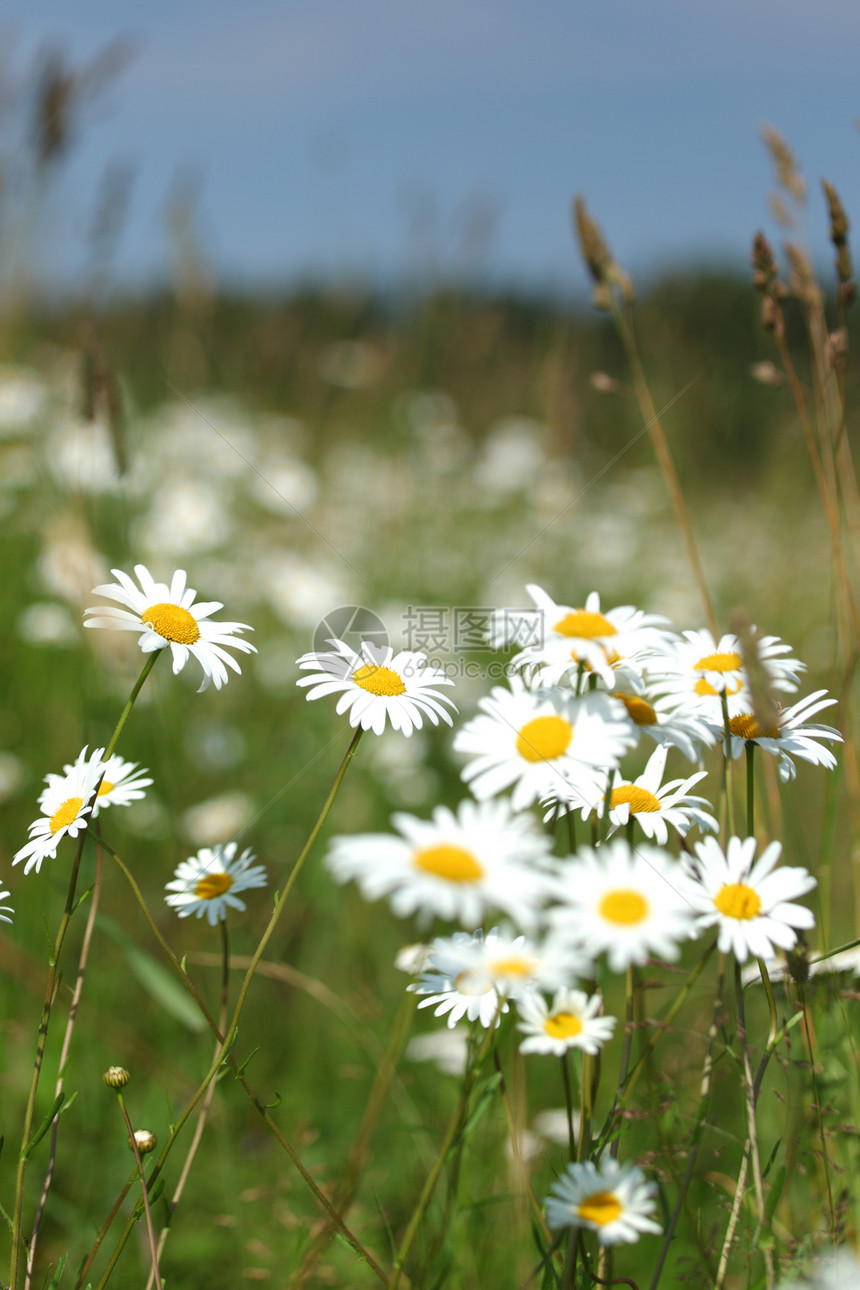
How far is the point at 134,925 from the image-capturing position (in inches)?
87.4

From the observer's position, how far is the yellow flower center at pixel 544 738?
702 mm

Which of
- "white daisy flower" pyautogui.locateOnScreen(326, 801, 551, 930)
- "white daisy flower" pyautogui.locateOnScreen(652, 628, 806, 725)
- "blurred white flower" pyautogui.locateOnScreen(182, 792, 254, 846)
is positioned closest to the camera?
"white daisy flower" pyautogui.locateOnScreen(326, 801, 551, 930)

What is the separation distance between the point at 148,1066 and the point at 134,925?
55cm

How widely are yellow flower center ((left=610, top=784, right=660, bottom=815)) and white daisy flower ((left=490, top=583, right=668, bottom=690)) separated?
114mm

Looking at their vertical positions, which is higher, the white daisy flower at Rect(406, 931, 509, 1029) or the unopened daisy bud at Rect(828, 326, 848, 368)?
the unopened daisy bud at Rect(828, 326, 848, 368)

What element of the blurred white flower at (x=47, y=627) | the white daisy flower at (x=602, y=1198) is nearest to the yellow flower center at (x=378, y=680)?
the white daisy flower at (x=602, y=1198)

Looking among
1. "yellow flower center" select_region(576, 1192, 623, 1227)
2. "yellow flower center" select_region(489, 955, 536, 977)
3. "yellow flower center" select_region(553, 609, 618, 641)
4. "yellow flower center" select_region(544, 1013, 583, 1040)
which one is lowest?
"yellow flower center" select_region(576, 1192, 623, 1227)

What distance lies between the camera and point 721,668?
0.91 m

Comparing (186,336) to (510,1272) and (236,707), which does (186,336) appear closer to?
(236,707)

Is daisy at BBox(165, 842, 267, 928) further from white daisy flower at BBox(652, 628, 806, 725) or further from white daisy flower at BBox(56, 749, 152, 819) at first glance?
white daisy flower at BBox(652, 628, 806, 725)

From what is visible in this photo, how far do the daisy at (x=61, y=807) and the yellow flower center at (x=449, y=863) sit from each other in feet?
1.23

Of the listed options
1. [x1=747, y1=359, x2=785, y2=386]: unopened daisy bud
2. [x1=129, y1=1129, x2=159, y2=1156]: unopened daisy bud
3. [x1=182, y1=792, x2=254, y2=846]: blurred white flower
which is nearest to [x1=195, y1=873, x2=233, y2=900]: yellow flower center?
[x1=129, y1=1129, x2=159, y2=1156]: unopened daisy bud

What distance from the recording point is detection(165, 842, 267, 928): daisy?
888 mm

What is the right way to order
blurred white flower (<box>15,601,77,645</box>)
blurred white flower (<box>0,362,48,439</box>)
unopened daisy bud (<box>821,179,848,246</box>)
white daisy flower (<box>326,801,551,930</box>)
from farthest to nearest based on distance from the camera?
1. blurred white flower (<box>0,362,48,439</box>)
2. blurred white flower (<box>15,601,77,645</box>)
3. unopened daisy bud (<box>821,179,848,246</box>)
4. white daisy flower (<box>326,801,551,930</box>)
